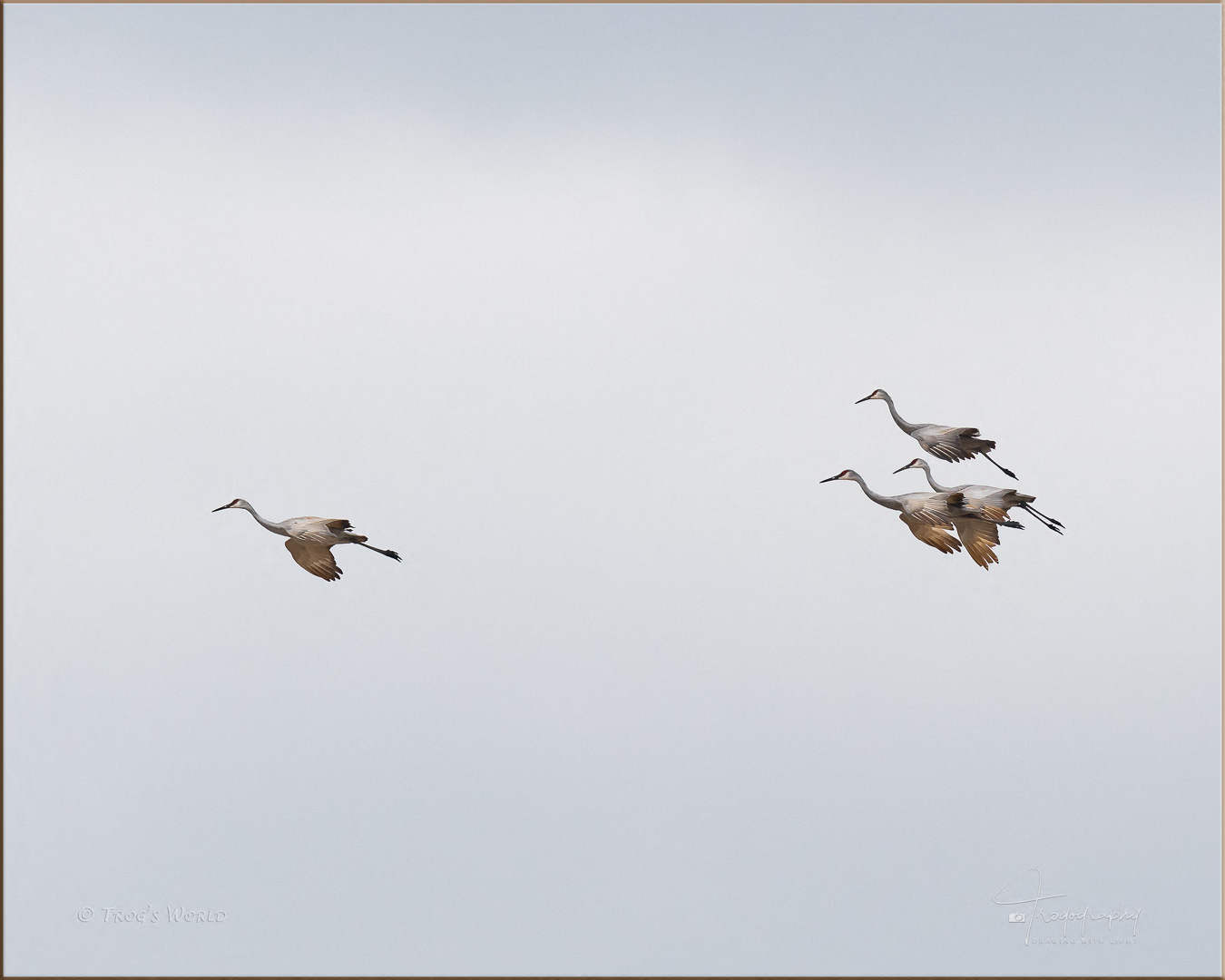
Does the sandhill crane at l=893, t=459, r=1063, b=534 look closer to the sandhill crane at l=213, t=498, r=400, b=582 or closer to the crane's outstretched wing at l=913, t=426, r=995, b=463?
the crane's outstretched wing at l=913, t=426, r=995, b=463

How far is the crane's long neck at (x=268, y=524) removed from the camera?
28.7m

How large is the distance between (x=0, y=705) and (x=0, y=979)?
44.5 feet

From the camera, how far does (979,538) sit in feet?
93.1

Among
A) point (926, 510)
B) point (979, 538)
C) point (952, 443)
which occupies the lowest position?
point (979, 538)

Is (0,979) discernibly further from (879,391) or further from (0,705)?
(879,391)

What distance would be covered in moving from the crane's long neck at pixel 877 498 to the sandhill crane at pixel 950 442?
1.62 m

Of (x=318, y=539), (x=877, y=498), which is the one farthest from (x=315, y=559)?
(x=877, y=498)

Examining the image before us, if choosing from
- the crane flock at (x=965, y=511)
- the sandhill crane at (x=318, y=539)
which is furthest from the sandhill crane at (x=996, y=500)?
the sandhill crane at (x=318, y=539)

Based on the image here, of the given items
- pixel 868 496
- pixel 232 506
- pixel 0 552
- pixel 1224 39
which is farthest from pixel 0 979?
pixel 1224 39

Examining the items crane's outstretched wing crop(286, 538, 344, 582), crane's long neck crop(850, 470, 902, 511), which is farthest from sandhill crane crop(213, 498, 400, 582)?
crane's long neck crop(850, 470, 902, 511)

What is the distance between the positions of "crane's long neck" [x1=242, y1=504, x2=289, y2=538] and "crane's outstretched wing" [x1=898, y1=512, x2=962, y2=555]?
481 inches

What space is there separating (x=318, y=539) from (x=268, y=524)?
4.38ft

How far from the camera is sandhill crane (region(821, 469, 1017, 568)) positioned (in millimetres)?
28312

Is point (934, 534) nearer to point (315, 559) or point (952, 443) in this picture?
point (952, 443)
